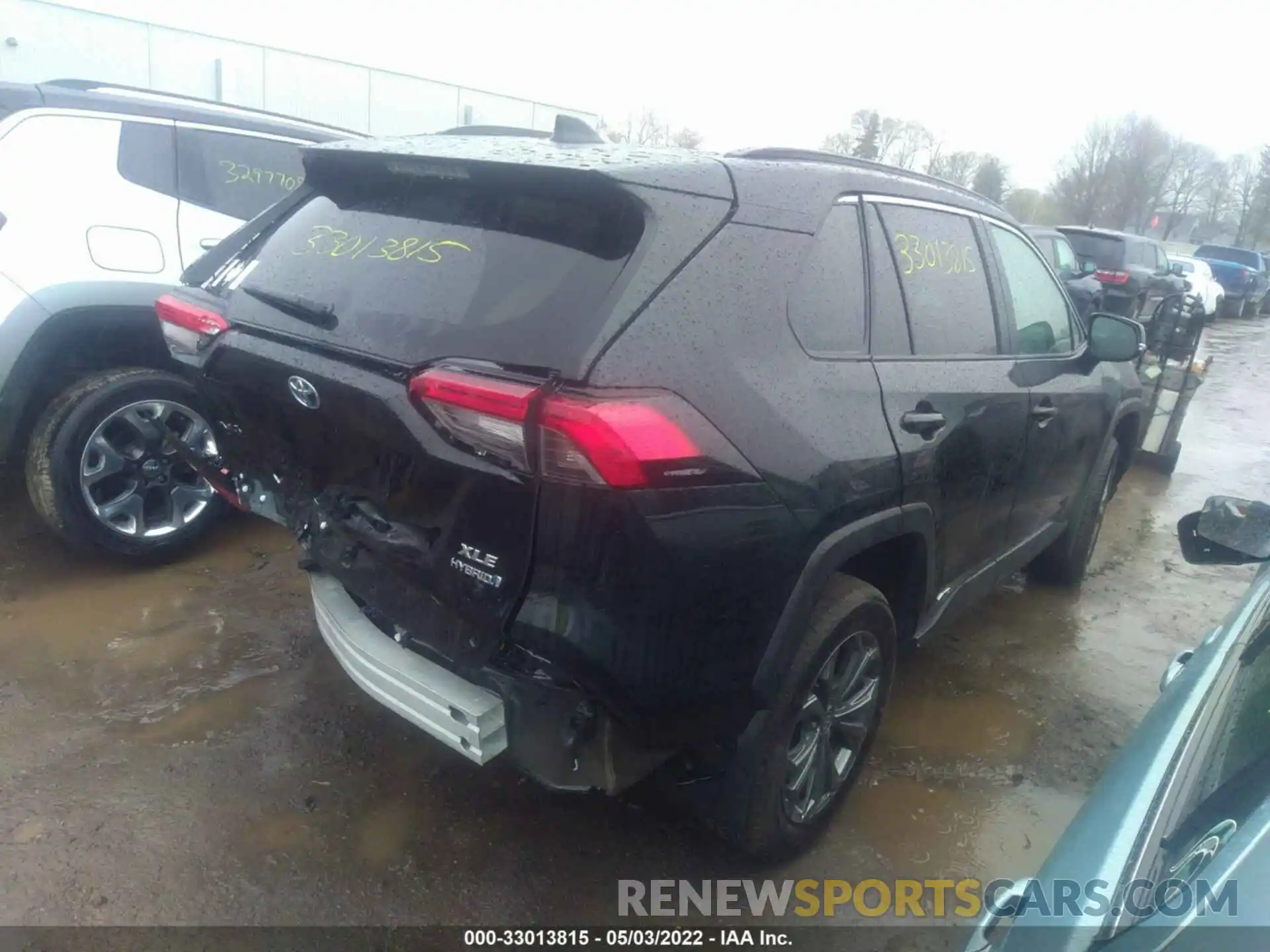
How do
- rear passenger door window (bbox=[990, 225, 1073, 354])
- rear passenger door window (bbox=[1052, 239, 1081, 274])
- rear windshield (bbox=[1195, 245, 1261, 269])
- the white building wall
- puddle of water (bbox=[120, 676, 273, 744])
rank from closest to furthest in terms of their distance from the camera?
puddle of water (bbox=[120, 676, 273, 744]) < rear passenger door window (bbox=[990, 225, 1073, 354]) < the white building wall < rear passenger door window (bbox=[1052, 239, 1081, 274]) < rear windshield (bbox=[1195, 245, 1261, 269])

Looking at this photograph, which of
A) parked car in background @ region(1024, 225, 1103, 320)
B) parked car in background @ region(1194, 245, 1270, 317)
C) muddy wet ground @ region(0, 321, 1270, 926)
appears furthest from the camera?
parked car in background @ region(1194, 245, 1270, 317)

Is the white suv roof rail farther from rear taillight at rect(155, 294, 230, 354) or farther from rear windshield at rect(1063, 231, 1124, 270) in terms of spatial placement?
A: rear windshield at rect(1063, 231, 1124, 270)

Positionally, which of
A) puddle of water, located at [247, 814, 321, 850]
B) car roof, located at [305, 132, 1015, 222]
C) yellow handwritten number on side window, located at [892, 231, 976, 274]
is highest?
car roof, located at [305, 132, 1015, 222]

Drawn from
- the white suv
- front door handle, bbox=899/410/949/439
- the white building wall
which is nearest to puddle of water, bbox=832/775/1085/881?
front door handle, bbox=899/410/949/439

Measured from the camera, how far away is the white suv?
11.6 feet

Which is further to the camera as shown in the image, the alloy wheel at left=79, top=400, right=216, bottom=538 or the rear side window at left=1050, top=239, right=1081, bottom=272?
the rear side window at left=1050, top=239, right=1081, bottom=272

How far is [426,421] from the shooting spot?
1934 mm

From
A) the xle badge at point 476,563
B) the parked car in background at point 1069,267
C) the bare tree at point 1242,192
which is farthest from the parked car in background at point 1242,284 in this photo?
the bare tree at point 1242,192

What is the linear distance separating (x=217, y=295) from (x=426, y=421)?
45.2 inches

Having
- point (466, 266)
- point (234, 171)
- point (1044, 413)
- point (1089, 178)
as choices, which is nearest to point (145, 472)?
point (234, 171)

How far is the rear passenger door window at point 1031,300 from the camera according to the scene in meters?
3.38

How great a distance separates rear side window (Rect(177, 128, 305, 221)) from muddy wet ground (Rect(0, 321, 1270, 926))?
1636mm

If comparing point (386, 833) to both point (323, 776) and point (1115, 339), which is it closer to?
point (323, 776)

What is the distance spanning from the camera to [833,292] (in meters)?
2.37
